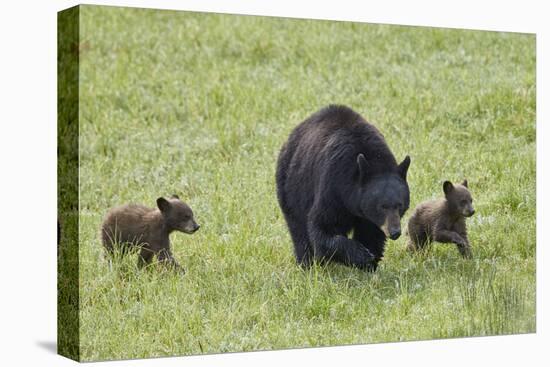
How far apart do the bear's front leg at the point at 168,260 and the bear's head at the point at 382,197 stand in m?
1.58

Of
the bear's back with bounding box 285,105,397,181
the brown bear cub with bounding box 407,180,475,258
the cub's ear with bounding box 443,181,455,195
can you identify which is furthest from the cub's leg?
the cub's ear with bounding box 443,181,455,195

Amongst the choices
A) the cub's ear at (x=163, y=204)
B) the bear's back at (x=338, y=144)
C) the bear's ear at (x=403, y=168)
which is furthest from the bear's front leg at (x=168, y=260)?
the bear's ear at (x=403, y=168)

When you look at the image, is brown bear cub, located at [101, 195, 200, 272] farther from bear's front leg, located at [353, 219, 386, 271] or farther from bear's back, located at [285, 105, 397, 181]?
bear's front leg, located at [353, 219, 386, 271]

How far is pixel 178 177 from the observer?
9.52m

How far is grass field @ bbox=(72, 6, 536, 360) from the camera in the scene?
814 centimetres

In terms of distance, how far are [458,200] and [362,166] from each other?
1.54 meters

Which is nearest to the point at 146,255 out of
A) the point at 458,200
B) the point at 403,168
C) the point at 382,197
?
the point at 382,197

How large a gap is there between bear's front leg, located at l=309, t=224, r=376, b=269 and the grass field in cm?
19

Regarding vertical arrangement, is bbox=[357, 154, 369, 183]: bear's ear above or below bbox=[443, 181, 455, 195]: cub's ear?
above

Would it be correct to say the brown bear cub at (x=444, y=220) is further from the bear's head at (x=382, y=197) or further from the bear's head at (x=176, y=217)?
the bear's head at (x=176, y=217)

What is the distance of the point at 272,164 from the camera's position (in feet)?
31.7

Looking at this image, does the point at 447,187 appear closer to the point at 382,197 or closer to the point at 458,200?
the point at 458,200

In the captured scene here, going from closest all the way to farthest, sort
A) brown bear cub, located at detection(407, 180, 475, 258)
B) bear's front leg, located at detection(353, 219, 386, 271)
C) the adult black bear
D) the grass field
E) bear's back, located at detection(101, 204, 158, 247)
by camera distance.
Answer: the grass field < the adult black bear < bear's back, located at detection(101, 204, 158, 247) < bear's front leg, located at detection(353, 219, 386, 271) < brown bear cub, located at detection(407, 180, 475, 258)

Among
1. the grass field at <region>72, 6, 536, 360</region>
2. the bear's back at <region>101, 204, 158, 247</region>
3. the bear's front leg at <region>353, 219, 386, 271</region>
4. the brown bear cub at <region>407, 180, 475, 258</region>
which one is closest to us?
the grass field at <region>72, 6, 536, 360</region>
